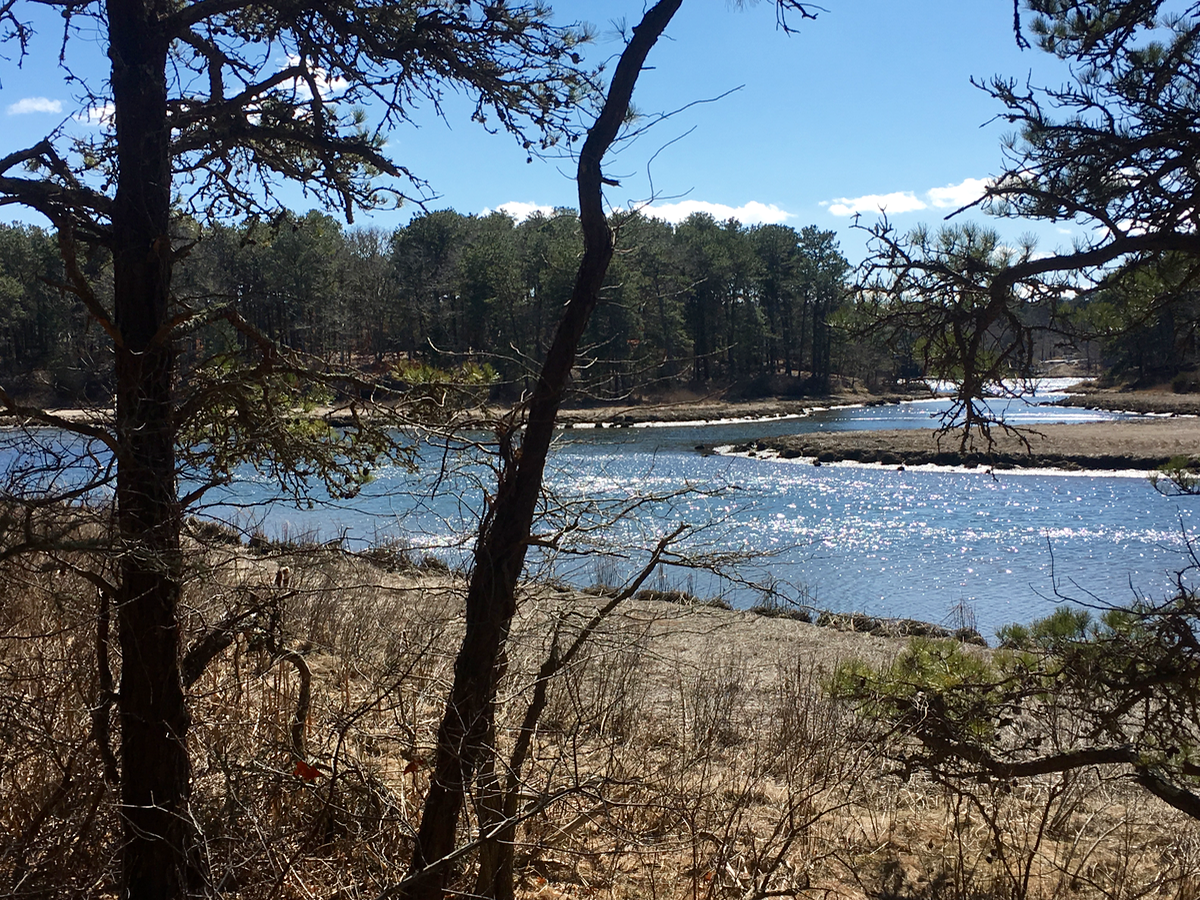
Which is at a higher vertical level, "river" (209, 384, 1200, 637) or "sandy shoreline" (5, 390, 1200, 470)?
"sandy shoreline" (5, 390, 1200, 470)

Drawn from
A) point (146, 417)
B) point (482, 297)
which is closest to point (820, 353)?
point (482, 297)

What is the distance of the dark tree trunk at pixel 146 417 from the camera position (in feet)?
11.7

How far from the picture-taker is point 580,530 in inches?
136

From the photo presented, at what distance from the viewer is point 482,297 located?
1658 inches

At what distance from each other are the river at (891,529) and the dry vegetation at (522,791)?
2495mm

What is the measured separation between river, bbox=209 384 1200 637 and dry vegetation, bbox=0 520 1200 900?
2.49 meters

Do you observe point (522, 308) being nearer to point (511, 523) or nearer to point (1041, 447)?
point (1041, 447)

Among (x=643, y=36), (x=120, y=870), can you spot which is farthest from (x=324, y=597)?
(x=643, y=36)

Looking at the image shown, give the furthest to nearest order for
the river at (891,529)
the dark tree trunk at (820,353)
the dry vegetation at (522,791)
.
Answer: the dark tree trunk at (820,353), the river at (891,529), the dry vegetation at (522,791)

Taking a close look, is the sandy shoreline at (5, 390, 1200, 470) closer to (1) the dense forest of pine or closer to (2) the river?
(2) the river

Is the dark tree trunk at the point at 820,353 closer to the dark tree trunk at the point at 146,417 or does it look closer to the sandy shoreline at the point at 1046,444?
the sandy shoreline at the point at 1046,444

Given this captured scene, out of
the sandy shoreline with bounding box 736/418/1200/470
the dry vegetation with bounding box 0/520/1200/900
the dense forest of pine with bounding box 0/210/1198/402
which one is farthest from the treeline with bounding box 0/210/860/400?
the sandy shoreline with bounding box 736/418/1200/470

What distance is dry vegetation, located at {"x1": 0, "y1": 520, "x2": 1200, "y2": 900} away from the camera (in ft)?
12.2

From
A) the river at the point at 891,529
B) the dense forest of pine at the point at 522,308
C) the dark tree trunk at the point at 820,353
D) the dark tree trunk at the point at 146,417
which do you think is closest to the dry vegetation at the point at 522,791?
the dark tree trunk at the point at 146,417
